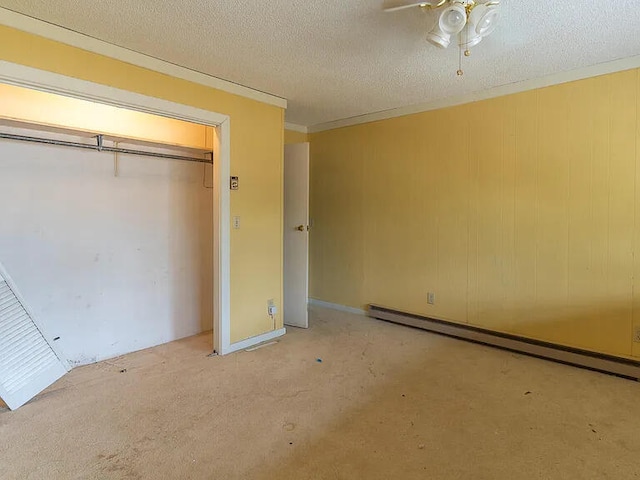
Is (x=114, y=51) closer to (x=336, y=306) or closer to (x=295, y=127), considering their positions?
(x=295, y=127)

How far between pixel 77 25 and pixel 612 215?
3.90 meters

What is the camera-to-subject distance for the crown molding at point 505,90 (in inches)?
107

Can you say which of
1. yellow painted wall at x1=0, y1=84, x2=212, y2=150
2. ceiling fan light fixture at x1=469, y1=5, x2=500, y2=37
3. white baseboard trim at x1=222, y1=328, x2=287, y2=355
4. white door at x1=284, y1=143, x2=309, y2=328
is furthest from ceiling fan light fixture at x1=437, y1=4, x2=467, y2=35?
white baseboard trim at x1=222, y1=328, x2=287, y2=355

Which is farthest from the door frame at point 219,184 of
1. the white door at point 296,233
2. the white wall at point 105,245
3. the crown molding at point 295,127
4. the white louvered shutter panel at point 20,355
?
the crown molding at point 295,127

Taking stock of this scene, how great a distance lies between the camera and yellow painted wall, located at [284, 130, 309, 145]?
4738 millimetres

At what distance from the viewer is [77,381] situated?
2590mm

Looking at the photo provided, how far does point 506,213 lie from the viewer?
3.30 meters

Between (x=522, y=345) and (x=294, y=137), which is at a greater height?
(x=294, y=137)

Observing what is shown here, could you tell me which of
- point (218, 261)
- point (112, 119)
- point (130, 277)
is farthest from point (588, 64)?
point (130, 277)

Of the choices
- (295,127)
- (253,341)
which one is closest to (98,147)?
(253,341)

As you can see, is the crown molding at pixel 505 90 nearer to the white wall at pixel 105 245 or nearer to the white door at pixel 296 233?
the white door at pixel 296 233

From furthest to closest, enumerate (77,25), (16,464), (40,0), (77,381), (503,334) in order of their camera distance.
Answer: (503,334), (77,381), (77,25), (40,0), (16,464)

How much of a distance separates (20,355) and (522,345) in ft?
12.2

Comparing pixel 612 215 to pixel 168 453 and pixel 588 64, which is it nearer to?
pixel 588 64
